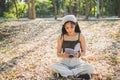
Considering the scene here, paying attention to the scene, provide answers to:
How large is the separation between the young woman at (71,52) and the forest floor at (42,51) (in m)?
0.39

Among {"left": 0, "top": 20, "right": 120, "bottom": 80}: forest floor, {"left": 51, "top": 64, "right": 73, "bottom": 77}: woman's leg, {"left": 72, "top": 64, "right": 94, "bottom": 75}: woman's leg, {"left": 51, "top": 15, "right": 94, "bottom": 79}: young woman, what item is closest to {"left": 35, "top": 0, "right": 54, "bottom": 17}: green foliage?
{"left": 0, "top": 20, "right": 120, "bottom": 80}: forest floor

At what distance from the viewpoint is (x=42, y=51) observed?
983 cm

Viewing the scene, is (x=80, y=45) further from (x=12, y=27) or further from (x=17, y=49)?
(x=12, y=27)

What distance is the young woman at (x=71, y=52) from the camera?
6.55 meters

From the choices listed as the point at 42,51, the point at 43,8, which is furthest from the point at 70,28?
the point at 43,8

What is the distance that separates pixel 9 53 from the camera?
9.91 meters

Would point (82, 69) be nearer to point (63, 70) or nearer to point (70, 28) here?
point (63, 70)

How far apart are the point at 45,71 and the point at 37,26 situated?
831cm

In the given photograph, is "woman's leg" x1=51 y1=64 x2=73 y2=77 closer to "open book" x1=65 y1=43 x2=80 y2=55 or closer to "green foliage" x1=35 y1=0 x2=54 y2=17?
"open book" x1=65 y1=43 x2=80 y2=55

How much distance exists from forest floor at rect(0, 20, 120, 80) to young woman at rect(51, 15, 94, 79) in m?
0.39

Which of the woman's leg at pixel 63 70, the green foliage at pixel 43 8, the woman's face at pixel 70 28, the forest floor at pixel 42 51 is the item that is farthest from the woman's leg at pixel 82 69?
the green foliage at pixel 43 8

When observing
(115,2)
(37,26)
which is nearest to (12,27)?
(37,26)

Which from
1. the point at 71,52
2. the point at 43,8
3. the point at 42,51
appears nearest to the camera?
the point at 71,52

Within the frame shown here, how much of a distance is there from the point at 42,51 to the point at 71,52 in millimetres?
3438
